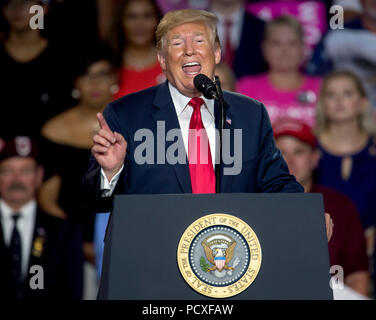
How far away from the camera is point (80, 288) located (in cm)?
377

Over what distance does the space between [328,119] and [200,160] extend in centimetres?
263

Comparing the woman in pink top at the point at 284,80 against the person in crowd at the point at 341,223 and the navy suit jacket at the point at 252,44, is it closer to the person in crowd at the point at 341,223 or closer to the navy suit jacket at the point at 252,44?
the navy suit jacket at the point at 252,44

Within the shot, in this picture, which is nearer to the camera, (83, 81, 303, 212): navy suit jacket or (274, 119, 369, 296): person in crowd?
(83, 81, 303, 212): navy suit jacket

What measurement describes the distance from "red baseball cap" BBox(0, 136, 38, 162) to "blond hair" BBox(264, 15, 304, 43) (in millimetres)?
1739

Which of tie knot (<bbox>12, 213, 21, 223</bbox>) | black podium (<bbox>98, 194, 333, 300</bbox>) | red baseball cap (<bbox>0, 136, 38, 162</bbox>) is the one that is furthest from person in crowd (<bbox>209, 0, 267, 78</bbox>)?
black podium (<bbox>98, 194, 333, 300</bbox>)

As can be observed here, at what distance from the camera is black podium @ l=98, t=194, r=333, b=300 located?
163 cm

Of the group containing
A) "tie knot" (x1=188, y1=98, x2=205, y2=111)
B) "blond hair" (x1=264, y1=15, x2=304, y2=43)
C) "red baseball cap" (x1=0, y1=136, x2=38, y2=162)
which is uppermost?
"blond hair" (x1=264, y1=15, x2=304, y2=43)

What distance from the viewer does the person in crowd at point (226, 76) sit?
427 cm

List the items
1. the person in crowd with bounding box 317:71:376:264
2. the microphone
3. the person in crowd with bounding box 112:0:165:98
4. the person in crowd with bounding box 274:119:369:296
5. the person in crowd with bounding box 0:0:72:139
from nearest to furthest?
the microphone
the person in crowd with bounding box 274:119:369:296
the person in crowd with bounding box 317:71:376:264
the person in crowd with bounding box 0:0:72:139
the person in crowd with bounding box 112:0:165:98

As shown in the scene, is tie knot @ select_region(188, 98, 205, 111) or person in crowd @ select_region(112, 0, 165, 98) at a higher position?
person in crowd @ select_region(112, 0, 165, 98)

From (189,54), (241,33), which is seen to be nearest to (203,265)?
(189,54)

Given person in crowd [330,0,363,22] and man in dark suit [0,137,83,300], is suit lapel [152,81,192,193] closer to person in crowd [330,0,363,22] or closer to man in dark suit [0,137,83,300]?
man in dark suit [0,137,83,300]

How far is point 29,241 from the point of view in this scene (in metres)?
3.87

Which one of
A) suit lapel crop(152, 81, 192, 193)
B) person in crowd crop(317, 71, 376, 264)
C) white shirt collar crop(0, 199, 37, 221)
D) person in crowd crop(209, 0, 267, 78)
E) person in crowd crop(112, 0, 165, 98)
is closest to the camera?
suit lapel crop(152, 81, 192, 193)
